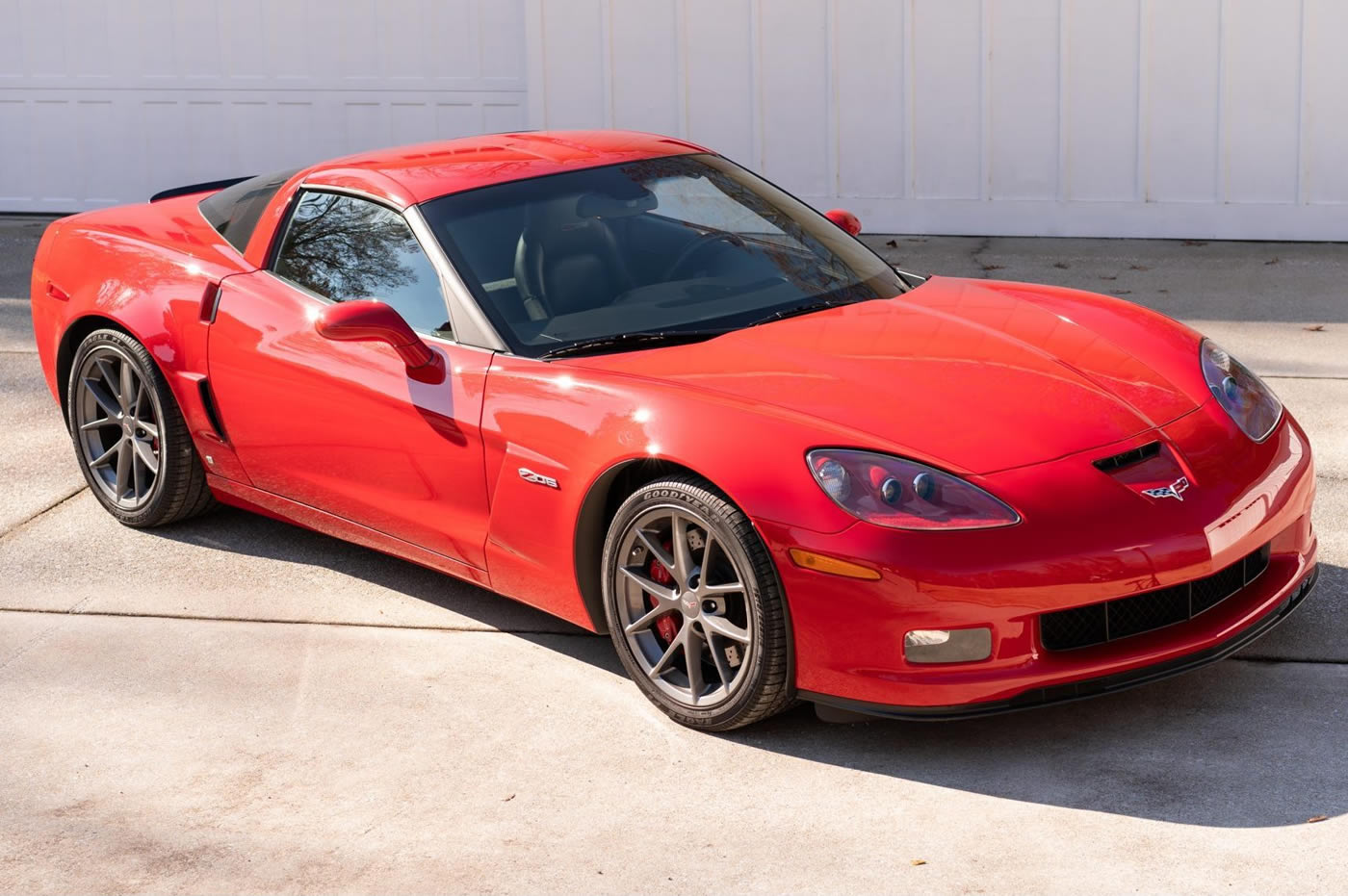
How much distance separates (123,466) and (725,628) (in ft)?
9.02

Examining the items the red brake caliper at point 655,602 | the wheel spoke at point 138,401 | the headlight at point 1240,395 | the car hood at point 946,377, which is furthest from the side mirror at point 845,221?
the wheel spoke at point 138,401

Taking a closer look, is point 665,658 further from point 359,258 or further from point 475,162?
point 475,162

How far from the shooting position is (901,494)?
3.68m

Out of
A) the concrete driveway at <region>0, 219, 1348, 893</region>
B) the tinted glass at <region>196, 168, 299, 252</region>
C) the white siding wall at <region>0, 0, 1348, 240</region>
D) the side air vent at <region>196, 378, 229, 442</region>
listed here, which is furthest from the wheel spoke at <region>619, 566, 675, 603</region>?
the white siding wall at <region>0, 0, 1348, 240</region>

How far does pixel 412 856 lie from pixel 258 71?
9.07m

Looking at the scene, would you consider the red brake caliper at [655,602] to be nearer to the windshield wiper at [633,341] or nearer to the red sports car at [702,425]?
the red sports car at [702,425]

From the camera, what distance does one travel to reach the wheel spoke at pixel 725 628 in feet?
12.8

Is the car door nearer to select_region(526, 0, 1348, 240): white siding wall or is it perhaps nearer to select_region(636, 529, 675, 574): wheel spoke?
select_region(636, 529, 675, 574): wheel spoke

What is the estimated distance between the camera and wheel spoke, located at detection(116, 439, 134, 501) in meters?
5.75

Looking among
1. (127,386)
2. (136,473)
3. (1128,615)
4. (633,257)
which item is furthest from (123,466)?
(1128,615)

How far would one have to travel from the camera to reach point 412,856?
3561 mm

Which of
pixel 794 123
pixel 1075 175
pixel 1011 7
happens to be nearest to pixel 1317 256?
pixel 1075 175

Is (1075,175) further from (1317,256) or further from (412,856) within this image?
(412,856)

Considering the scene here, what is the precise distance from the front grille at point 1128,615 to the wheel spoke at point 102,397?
138 inches
